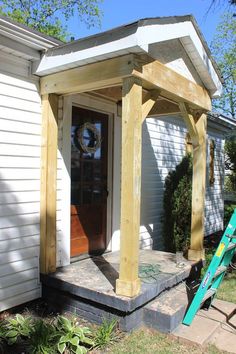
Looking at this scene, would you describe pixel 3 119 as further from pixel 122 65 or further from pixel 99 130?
pixel 99 130

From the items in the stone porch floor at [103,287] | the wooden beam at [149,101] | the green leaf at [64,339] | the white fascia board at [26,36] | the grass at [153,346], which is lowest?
the grass at [153,346]

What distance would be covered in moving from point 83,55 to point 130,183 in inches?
51.9

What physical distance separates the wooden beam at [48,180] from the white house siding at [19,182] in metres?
0.06

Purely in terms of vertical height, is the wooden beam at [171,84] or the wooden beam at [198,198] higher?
the wooden beam at [171,84]

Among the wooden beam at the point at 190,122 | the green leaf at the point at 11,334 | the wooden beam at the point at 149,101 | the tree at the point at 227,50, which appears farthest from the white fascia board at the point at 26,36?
the tree at the point at 227,50

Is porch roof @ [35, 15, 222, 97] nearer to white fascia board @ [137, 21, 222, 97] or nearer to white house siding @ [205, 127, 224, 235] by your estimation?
white fascia board @ [137, 21, 222, 97]

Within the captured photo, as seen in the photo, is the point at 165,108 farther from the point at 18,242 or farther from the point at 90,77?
the point at 18,242

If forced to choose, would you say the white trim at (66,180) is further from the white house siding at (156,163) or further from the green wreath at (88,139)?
the white house siding at (156,163)

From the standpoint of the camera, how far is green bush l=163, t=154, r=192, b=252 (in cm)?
599

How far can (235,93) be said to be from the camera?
26266 mm

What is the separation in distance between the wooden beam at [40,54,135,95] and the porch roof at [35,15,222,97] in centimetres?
5

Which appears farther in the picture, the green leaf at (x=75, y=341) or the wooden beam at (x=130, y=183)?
the wooden beam at (x=130, y=183)

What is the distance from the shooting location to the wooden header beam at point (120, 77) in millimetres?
3186

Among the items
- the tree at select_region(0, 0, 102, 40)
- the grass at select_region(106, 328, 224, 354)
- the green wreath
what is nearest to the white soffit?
the green wreath
